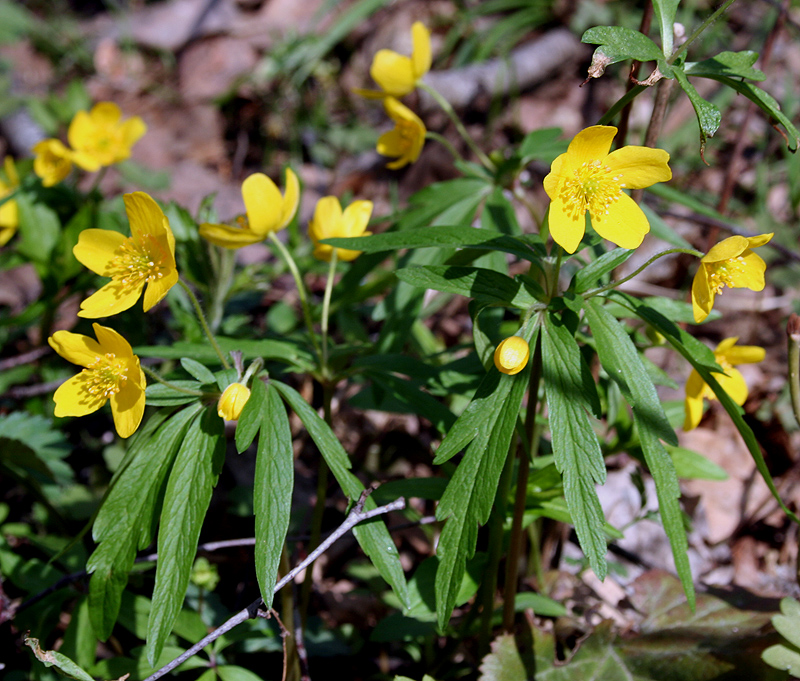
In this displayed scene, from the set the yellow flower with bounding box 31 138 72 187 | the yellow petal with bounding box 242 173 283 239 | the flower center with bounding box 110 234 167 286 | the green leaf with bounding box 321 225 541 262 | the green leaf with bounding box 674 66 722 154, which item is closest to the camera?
the green leaf with bounding box 674 66 722 154

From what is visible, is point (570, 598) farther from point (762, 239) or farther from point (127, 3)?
point (127, 3)

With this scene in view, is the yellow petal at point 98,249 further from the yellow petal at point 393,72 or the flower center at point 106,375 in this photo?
the yellow petal at point 393,72

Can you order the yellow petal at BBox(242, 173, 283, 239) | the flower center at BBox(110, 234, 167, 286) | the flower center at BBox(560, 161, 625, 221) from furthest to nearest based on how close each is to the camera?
the yellow petal at BBox(242, 173, 283, 239) < the flower center at BBox(110, 234, 167, 286) < the flower center at BBox(560, 161, 625, 221)

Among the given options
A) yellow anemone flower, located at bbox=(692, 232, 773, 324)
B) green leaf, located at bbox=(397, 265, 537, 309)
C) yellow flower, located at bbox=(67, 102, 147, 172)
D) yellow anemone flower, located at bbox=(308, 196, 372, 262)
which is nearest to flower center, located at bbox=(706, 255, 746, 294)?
yellow anemone flower, located at bbox=(692, 232, 773, 324)

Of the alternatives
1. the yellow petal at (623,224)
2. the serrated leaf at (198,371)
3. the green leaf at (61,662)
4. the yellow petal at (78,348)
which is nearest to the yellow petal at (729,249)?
the yellow petal at (623,224)

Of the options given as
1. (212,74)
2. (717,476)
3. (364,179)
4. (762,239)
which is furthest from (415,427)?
(212,74)

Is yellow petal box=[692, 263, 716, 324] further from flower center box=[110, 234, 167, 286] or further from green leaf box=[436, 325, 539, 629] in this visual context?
flower center box=[110, 234, 167, 286]

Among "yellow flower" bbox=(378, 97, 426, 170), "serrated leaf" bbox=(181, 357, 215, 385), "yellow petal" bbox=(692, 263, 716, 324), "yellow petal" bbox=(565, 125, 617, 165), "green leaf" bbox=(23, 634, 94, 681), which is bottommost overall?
"green leaf" bbox=(23, 634, 94, 681)
